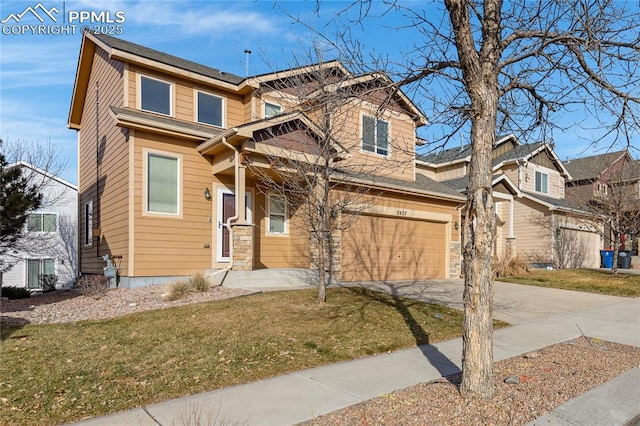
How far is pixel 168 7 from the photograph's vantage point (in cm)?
927

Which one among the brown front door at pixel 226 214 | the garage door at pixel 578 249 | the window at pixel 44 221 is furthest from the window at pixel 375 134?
the window at pixel 44 221

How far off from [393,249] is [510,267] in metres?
5.84

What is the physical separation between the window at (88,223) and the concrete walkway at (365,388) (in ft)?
41.1

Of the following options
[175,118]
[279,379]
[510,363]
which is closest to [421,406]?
[279,379]

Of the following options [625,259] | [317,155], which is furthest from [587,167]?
[317,155]

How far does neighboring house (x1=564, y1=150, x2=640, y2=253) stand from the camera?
62.3 ft

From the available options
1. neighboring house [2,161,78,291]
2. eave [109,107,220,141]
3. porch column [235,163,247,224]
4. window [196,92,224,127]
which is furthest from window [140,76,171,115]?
neighboring house [2,161,78,291]

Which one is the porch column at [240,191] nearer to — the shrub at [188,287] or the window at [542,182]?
the shrub at [188,287]

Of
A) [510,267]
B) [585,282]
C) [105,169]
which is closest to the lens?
[105,169]

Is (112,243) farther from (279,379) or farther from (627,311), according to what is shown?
(627,311)

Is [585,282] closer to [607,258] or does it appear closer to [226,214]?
[607,258]

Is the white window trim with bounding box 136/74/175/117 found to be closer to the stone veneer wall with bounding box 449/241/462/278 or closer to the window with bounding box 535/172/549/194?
the stone veneer wall with bounding box 449/241/462/278

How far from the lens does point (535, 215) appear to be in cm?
2262

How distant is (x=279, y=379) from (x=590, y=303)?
936cm
